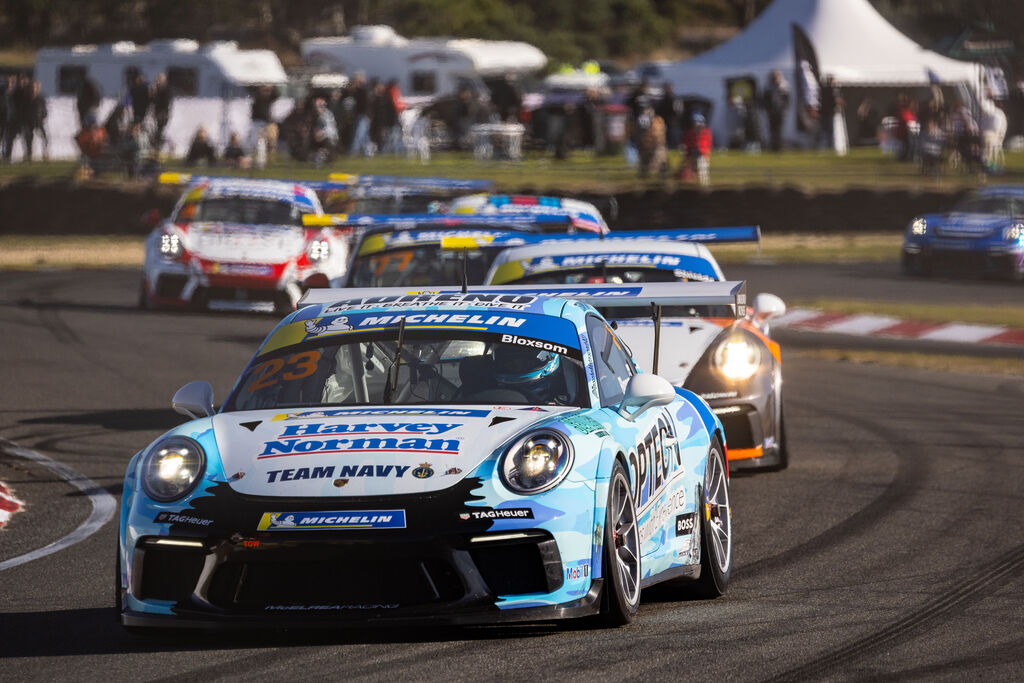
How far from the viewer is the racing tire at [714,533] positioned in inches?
270

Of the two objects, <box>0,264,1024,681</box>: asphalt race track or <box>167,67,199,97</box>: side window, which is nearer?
<box>0,264,1024,681</box>: asphalt race track

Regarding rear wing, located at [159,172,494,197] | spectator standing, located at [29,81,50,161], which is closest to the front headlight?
rear wing, located at [159,172,494,197]

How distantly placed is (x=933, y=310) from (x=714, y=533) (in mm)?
15004

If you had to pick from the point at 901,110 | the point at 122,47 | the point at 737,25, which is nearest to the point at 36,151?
the point at 122,47

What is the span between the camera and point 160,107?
3653cm

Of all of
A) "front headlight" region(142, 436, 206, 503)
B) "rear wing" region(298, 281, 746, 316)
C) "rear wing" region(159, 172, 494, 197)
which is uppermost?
"rear wing" region(298, 281, 746, 316)

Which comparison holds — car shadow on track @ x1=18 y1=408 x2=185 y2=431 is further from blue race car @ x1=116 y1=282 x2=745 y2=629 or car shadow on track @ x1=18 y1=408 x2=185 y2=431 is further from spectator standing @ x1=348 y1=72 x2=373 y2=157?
spectator standing @ x1=348 y1=72 x2=373 y2=157

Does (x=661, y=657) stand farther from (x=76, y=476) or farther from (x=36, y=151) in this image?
(x=36, y=151)

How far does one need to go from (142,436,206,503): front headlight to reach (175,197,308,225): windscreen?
46.1ft

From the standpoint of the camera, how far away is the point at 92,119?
3566cm

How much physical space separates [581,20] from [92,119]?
45.1 m

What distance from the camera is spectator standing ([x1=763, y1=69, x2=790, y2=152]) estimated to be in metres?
41.5

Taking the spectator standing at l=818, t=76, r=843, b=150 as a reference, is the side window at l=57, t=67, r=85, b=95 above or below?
above

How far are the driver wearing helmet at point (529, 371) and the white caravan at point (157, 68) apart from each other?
37944 mm
